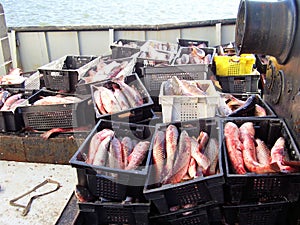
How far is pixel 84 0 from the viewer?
17.1 meters

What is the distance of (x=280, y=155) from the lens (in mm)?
2168

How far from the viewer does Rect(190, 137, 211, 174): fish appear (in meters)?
2.14

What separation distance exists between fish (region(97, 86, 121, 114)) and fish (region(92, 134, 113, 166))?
57cm

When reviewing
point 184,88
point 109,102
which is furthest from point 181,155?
point 109,102

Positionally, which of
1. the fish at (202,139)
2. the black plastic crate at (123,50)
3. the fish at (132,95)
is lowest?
the fish at (202,139)

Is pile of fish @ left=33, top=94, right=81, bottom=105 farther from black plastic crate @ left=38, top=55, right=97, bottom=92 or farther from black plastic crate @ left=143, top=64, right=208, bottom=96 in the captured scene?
black plastic crate @ left=143, top=64, right=208, bottom=96

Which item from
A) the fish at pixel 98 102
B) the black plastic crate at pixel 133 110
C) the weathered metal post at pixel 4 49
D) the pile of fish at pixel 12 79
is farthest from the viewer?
the weathered metal post at pixel 4 49

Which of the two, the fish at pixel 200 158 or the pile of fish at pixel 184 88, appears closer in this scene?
the fish at pixel 200 158

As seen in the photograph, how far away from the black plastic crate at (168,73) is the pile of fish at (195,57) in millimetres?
400

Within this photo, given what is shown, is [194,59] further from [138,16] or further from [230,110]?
[138,16]

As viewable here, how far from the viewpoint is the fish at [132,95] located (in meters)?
3.16

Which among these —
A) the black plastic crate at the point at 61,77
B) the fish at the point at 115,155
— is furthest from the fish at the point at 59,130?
the fish at the point at 115,155

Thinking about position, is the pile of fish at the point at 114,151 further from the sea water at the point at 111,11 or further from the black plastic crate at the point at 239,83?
the sea water at the point at 111,11

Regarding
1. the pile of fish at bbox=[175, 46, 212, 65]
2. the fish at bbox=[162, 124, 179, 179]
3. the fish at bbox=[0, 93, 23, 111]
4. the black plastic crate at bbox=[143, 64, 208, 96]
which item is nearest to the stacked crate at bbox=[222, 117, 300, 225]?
the fish at bbox=[162, 124, 179, 179]
